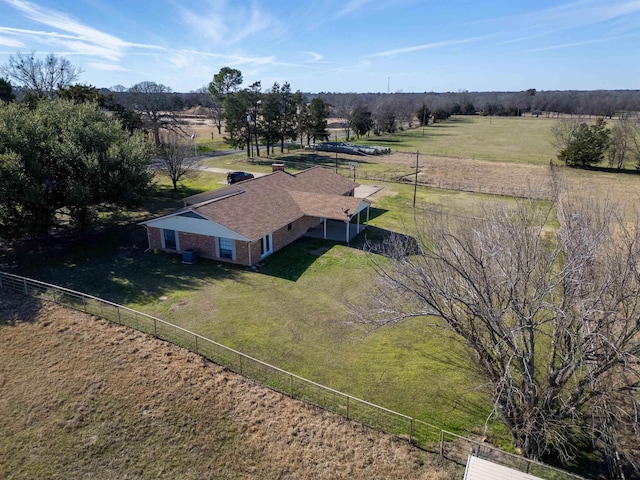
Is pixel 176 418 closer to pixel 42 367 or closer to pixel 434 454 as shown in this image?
pixel 42 367

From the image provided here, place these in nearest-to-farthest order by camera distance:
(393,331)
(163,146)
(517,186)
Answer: (393,331) → (163,146) → (517,186)

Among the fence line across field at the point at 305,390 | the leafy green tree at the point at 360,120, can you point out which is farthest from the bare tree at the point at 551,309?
the leafy green tree at the point at 360,120

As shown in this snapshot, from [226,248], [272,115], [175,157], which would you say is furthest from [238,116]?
[226,248]

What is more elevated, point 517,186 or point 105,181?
point 105,181

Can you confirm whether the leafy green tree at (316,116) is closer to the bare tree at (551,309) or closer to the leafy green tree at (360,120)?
the leafy green tree at (360,120)

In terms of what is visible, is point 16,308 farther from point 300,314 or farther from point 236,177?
point 236,177

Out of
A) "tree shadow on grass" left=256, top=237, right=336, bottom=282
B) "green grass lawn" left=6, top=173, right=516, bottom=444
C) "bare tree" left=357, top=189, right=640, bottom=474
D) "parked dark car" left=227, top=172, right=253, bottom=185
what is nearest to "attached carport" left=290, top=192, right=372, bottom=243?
"tree shadow on grass" left=256, top=237, right=336, bottom=282

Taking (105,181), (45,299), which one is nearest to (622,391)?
(45,299)
